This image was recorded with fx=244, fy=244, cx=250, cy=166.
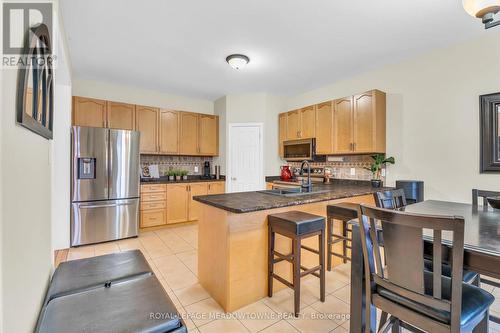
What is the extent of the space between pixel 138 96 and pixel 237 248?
3785 mm

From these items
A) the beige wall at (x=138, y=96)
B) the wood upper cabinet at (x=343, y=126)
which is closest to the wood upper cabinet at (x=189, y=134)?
the beige wall at (x=138, y=96)

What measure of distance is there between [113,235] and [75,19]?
2.84m

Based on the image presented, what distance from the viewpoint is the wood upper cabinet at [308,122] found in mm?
4215

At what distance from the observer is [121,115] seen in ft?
13.8

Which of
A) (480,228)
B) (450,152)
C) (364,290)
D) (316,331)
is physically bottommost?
(316,331)

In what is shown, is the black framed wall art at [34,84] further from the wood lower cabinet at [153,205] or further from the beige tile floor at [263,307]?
the wood lower cabinet at [153,205]

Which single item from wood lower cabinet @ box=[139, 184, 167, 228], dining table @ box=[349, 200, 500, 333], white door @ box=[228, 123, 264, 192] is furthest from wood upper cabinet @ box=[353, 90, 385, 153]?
wood lower cabinet @ box=[139, 184, 167, 228]

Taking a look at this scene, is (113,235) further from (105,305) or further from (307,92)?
(307,92)

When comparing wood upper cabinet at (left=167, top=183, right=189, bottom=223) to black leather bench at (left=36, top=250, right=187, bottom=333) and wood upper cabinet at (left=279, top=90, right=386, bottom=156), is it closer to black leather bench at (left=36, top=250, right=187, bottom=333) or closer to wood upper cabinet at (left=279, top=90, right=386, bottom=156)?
wood upper cabinet at (left=279, top=90, right=386, bottom=156)

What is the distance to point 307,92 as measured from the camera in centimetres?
474

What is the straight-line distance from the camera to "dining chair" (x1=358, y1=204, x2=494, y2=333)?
1015 millimetres

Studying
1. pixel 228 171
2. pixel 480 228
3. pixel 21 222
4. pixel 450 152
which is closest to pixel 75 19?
pixel 21 222

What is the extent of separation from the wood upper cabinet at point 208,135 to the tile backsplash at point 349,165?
223cm

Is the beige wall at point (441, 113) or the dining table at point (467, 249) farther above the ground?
the beige wall at point (441, 113)
